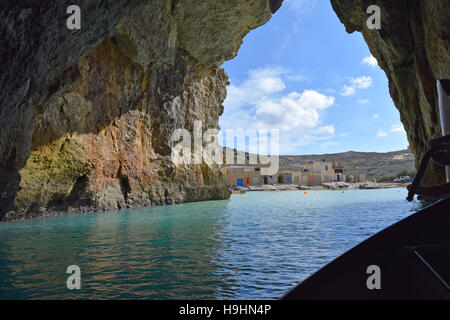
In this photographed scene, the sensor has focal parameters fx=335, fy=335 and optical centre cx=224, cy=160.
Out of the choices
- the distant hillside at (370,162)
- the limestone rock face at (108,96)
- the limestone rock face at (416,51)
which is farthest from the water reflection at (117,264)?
the distant hillside at (370,162)

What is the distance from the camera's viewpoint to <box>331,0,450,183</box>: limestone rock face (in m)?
11.7

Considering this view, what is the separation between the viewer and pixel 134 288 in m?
4.79

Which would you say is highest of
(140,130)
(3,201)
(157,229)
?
(140,130)

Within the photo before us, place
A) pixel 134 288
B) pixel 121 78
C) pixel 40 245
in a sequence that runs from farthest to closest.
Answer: pixel 121 78 → pixel 40 245 → pixel 134 288

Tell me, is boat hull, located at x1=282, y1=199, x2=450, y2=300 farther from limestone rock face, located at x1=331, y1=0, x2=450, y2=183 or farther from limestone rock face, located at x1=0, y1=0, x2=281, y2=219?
limestone rock face, located at x1=331, y1=0, x2=450, y2=183

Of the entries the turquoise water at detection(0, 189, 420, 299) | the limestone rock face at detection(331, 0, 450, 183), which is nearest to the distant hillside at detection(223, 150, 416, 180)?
the limestone rock face at detection(331, 0, 450, 183)

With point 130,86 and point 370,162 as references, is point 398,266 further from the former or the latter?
point 370,162

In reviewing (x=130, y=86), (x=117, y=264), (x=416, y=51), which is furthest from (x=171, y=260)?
(x=130, y=86)

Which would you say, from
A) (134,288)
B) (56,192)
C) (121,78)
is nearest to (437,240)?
(134,288)

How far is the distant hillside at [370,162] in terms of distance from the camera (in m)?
97.4

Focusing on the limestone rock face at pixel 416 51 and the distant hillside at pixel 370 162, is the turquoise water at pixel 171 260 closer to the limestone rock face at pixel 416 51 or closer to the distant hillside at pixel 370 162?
the limestone rock face at pixel 416 51

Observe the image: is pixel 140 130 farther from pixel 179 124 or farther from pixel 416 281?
pixel 416 281

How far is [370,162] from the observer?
363ft

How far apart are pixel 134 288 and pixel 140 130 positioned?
21.1m
